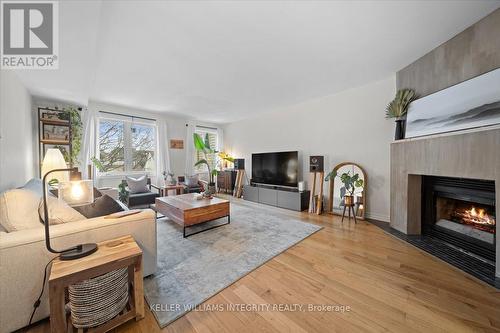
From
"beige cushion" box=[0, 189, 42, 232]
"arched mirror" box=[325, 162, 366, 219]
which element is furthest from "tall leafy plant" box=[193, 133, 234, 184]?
"beige cushion" box=[0, 189, 42, 232]

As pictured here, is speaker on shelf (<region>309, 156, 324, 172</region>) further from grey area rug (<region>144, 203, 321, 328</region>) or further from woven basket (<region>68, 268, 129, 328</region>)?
woven basket (<region>68, 268, 129, 328</region>)

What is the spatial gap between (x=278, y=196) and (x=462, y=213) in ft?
9.80

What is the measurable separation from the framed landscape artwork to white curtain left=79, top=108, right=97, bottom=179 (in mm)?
6244

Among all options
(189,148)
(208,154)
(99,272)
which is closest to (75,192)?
(99,272)

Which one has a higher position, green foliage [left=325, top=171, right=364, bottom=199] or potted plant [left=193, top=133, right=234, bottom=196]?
potted plant [left=193, top=133, right=234, bottom=196]

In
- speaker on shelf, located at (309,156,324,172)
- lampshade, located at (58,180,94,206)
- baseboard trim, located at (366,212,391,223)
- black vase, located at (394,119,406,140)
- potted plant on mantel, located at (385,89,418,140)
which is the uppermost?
potted plant on mantel, located at (385,89,418,140)

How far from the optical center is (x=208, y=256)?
2.18m

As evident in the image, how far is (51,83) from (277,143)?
456 cm

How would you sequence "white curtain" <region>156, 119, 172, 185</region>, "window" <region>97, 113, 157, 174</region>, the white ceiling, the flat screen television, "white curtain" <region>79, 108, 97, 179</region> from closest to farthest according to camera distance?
the white ceiling → "white curtain" <region>79, 108, 97, 179</region> → the flat screen television → "window" <region>97, 113, 157, 174</region> → "white curtain" <region>156, 119, 172, 185</region>

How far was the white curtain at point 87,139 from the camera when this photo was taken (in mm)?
4176

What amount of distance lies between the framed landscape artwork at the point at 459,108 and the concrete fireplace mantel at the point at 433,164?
0.11 meters

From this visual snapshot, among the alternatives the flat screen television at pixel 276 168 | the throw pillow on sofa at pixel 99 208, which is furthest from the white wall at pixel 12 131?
the flat screen television at pixel 276 168

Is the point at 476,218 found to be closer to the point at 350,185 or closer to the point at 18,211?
the point at 350,185

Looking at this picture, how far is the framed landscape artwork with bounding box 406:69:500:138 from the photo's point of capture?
6.02 feet
